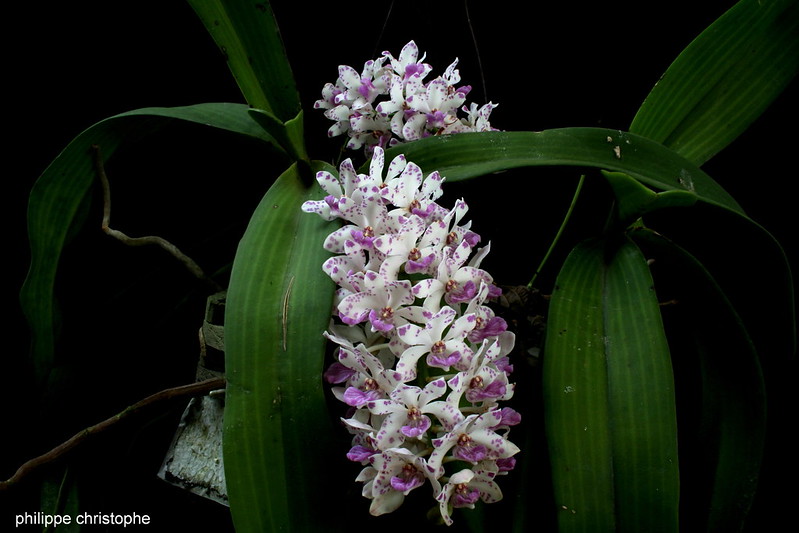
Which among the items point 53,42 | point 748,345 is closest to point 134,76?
point 53,42

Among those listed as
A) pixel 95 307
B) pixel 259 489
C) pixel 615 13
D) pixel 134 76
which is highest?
pixel 615 13

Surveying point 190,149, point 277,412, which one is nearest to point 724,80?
point 277,412

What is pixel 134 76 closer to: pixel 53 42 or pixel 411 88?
pixel 53 42

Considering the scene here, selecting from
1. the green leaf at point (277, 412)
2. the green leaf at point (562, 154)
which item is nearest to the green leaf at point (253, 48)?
the green leaf at point (562, 154)

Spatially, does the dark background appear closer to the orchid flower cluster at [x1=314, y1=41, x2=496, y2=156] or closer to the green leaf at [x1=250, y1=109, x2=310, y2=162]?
the orchid flower cluster at [x1=314, y1=41, x2=496, y2=156]

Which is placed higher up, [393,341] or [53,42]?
[53,42]

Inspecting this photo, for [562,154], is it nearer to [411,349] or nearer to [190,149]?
[411,349]
